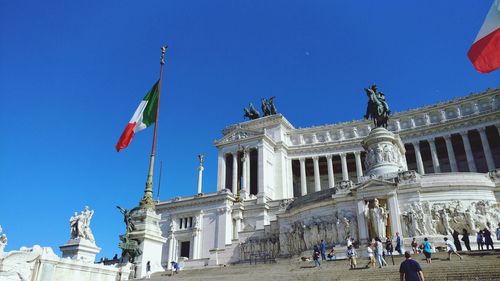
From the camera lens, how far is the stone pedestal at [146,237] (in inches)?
848

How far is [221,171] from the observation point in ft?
220

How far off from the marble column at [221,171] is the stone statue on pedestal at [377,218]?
38.2 m

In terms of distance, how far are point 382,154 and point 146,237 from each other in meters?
22.1

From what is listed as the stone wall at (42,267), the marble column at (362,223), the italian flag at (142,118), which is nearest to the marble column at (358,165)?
the marble column at (362,223)

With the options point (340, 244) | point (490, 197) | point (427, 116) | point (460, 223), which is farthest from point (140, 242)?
point (427, 116)

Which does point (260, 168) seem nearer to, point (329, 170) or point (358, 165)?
point (329, 170)

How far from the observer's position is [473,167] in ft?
190

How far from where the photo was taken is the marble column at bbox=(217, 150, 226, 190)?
66.4 metres

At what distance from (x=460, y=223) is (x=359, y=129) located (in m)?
42.2

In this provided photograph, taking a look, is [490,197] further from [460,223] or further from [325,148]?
[325,148]

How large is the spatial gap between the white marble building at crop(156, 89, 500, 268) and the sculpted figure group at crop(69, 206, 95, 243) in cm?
1824

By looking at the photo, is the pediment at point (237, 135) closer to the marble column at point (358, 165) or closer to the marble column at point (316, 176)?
the marble column at point (316, 176)

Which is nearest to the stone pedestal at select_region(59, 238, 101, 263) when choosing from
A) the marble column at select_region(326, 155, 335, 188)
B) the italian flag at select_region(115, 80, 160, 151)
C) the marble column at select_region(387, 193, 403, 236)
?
the italian flag at select_region(115, 80, 160, 151)

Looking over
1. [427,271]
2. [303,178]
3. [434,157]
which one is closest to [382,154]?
[427,271]
